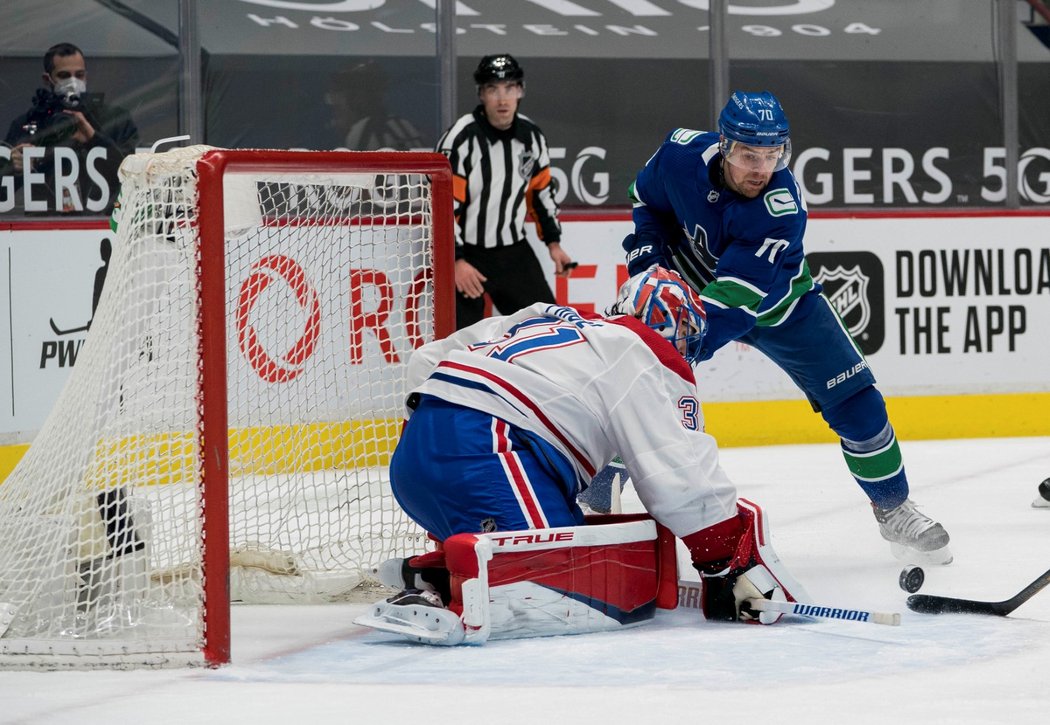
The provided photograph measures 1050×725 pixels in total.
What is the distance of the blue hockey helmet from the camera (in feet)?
10.8

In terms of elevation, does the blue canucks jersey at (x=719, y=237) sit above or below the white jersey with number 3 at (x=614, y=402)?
above

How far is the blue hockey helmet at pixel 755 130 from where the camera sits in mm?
3283

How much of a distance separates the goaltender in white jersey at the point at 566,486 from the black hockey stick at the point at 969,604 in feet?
0.92

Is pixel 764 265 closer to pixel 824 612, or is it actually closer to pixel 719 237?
pixel 719 237

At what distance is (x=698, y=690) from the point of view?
2.39m

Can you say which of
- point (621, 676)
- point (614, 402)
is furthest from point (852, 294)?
point (621, 676)

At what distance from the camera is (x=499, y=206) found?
550cm

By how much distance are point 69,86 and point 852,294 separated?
277 cm

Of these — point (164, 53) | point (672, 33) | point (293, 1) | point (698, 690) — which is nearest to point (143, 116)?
point (164, 53)

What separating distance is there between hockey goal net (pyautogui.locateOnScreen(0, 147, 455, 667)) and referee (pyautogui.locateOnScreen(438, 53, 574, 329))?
1.58 metres

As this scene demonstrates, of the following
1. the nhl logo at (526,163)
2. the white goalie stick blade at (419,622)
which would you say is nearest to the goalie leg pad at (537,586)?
the white goalie stick blade at (419,622)

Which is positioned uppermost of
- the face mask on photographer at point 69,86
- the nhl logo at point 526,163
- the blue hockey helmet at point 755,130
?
the face mask on photographer at point 69,86

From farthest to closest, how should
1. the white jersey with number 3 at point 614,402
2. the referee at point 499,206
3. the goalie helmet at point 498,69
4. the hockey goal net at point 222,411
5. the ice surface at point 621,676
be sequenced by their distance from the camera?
1. the referee at point 499,206
2. the goalie helmet at point 498,69
3. the white jersey with number 3 at point 614,402
4. the hockey goal net at point 222,411
5. the ice surface at point 621,676

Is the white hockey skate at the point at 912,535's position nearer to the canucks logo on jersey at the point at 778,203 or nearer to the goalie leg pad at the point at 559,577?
the canucks logo on jersey at the point at 778,203
